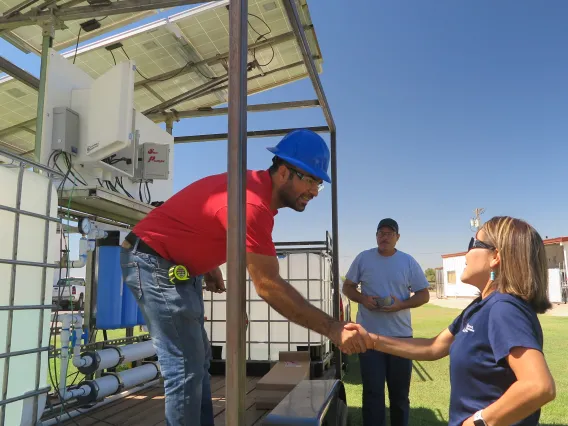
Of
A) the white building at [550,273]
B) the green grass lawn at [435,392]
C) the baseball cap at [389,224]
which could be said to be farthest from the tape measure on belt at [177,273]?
the white building at [550,273]

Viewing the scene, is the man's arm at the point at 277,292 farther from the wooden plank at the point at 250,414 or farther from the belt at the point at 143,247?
the wooden plank at the point at 250,414

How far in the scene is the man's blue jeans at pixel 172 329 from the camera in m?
2.15

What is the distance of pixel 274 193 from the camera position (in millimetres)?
2480

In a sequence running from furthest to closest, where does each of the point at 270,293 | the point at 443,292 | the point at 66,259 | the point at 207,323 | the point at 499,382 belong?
the point at 443,292, the point at 207,323, the point at 66,259, the point at 270,293, the point at 499,382

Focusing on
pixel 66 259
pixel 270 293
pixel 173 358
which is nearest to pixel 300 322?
pixel 270 293

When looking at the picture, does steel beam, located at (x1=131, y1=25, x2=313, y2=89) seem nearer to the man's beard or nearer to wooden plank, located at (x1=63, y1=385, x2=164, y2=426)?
wooden plank, located at (x1=63, y1=385, x2=164, y2=426)

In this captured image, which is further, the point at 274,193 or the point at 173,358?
the point at 274,193

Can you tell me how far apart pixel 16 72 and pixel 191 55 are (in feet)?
6.48

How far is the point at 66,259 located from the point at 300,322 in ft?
6.40

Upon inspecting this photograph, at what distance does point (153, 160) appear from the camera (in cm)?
493

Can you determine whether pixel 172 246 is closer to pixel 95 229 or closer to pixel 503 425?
pixel 95 229

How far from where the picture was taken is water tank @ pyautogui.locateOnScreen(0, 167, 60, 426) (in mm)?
2254

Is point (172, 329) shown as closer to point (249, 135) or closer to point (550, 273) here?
point (249, 135)

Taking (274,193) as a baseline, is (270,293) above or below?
below
